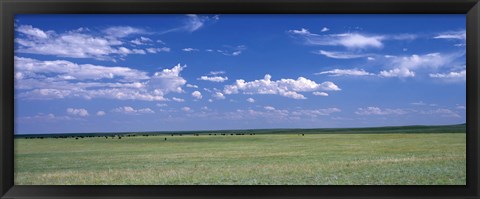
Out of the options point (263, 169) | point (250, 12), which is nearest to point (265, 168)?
point (263, 169)

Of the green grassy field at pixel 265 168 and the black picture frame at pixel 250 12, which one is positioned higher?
the black picture frame at pixel 250 12

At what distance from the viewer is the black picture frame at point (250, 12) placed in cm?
226

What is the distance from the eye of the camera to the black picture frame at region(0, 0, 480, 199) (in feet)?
7.42

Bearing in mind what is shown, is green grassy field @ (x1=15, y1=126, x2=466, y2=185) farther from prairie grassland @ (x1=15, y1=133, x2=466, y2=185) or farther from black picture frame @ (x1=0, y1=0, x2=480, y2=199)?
black picture frame @ (x1=0, y1=0, x2=480, y2=199)

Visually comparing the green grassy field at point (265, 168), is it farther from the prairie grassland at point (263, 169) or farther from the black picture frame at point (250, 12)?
the black picture frame at point (250, 12)

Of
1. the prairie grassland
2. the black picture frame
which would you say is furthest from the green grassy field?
the black picture frame

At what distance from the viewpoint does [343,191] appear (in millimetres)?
2279

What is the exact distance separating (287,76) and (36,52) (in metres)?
3.07

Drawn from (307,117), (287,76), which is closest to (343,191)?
(307,117)

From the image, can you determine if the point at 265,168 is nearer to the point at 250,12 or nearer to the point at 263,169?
the point at 263,169

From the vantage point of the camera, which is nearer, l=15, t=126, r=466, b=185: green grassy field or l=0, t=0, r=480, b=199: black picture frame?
l=0, t=0, r=480, b=199: black picture frame

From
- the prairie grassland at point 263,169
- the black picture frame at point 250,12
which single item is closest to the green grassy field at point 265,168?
the prairie grassland at point 263,169

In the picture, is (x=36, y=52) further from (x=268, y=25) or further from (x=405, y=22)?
(x=405, y=22)

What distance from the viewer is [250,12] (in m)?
2.29
